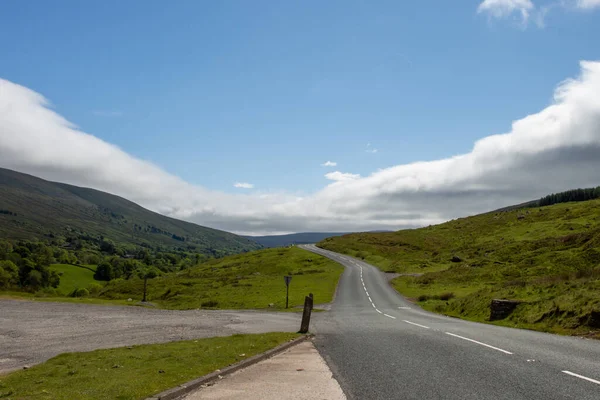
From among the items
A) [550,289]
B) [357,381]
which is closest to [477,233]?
[550,289]

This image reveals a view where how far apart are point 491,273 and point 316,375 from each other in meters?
57.8

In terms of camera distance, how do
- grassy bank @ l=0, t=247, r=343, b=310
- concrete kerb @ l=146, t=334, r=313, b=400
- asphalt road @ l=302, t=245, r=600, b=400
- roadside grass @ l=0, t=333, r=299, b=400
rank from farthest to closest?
grassy bank @ l=0, t=247, r=343, b=310
roadside grass @ l=0, t=333, r=299, b=400
concrete kerb @ l=146, t=334, r=313, b=400
asphalt road @ l=302, t=245, r=600, b=400

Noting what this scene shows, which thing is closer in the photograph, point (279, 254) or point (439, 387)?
point (439, 387)

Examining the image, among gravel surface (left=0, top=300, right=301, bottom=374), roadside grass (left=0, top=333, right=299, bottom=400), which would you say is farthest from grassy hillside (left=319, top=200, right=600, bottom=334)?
roadside grass (left=0, top=333, right=299, bottom=400)

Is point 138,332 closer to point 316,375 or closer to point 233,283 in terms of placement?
point 316,375

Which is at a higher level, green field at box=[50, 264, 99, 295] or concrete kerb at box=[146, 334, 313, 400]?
concrete kerb at box=[146, 334, 313, 400]

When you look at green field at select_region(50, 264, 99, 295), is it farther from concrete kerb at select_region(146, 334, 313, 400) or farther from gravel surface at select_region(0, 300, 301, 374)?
concrete kerb at select_region(146, 334, 313, 400)

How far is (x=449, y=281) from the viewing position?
211 feet

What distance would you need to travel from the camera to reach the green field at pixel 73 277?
164825 millimetres

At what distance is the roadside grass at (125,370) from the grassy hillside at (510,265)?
1623 cm

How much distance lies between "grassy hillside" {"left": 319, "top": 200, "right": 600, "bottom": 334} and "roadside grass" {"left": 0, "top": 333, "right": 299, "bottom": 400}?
16231mm

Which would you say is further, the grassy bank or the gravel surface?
the grassy bank

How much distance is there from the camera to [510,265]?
6644 centimetres

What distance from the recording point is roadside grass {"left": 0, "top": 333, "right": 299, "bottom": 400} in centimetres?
1017
